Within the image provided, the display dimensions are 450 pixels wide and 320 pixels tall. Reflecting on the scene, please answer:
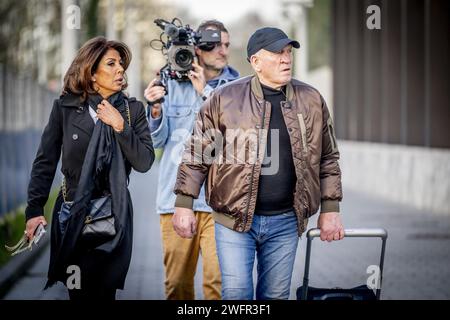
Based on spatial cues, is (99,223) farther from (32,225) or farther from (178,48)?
(178,48)

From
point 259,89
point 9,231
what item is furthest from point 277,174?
point 9,231

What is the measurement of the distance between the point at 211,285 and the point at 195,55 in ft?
4.52

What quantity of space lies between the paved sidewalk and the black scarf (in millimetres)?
3547

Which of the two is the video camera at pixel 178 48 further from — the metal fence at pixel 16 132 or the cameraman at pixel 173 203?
the metal fence at pixel 16 132

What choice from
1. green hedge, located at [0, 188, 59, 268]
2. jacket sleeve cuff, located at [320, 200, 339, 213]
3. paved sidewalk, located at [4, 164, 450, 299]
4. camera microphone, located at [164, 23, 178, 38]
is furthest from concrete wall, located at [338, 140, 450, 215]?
jacket sleeve cuff, located at [320, 200, 339, 213]

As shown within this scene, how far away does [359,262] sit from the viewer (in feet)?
38.3

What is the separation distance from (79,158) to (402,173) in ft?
53.1

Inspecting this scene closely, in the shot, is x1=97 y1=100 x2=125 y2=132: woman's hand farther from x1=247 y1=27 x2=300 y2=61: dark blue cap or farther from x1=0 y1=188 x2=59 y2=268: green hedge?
x1=0 y1=188 x2=59 y2=268: green hedge

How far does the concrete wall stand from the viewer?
59.7 feet

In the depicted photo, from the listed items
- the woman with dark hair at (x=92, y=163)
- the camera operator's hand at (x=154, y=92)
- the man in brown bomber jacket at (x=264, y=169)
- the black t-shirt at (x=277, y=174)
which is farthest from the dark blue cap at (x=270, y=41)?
the camera operator's hand at (x=154, y=92)

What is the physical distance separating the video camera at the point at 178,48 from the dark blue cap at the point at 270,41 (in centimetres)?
106

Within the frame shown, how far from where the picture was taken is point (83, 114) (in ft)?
19.1
